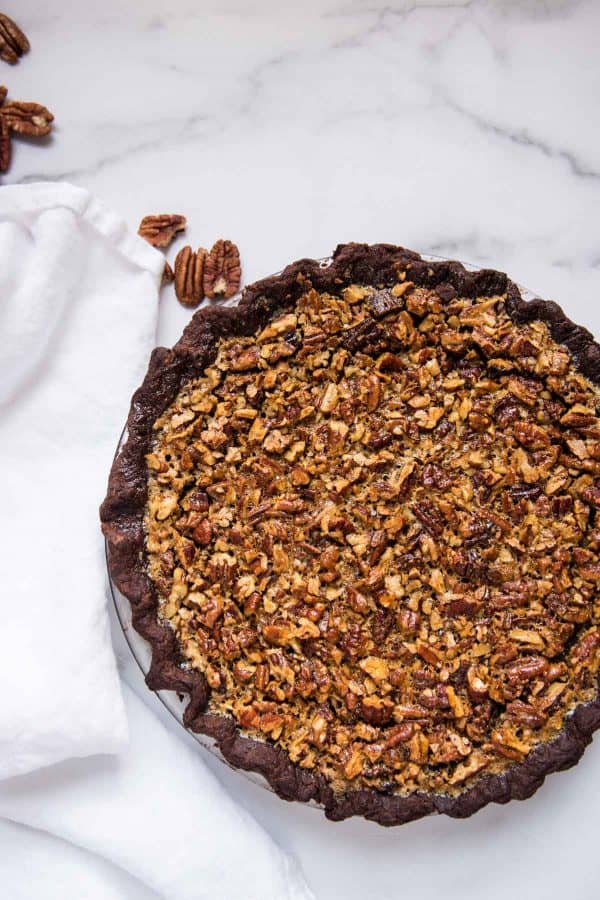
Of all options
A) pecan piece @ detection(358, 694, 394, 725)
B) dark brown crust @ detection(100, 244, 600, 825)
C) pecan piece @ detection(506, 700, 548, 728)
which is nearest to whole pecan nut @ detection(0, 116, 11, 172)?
dark brown crust @ detection(100, 244, 600, 825)

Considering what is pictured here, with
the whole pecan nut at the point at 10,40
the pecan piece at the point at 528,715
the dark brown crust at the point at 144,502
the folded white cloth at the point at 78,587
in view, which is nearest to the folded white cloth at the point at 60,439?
the folded white cloth at the point at 78,587

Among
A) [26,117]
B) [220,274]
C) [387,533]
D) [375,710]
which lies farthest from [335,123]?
[375,710]

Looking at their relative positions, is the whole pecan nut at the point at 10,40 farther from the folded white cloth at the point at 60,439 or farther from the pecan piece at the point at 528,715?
the pecan piece at the point at 528,715

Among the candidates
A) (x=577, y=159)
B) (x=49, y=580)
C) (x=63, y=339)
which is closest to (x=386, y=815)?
(x=49, y=580)

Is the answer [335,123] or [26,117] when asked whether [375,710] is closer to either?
[335,123]

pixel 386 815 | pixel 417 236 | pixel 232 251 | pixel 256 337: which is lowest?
pixel 386 815

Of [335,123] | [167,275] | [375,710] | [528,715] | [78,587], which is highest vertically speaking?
[335,123]

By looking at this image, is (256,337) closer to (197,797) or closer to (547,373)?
(547,373)
